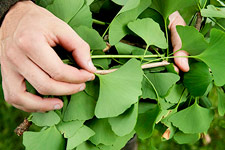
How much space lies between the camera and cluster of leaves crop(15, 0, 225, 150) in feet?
1.26

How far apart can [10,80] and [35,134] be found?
9 centimetres

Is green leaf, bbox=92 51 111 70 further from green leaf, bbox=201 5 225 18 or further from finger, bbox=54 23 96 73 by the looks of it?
green leaf, bbox=201 5 225 18

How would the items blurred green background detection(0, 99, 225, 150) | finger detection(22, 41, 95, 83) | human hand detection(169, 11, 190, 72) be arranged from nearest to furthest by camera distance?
finger detection(22, 41, 95, 83) < human hand detection(169, 11, 190, 72) < blurred green background detection(0, 99, 225, 150)

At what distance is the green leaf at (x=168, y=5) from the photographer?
1.40 feet

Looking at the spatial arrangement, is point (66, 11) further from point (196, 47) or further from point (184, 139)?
point (184, 139)

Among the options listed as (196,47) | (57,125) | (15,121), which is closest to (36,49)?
(57,125)

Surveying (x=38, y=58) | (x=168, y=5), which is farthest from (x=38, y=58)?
(x=168, y=5)

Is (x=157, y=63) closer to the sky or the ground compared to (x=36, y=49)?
closer to the ground

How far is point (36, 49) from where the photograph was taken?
33cm

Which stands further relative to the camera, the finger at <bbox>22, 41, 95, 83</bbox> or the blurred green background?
the blurred green background

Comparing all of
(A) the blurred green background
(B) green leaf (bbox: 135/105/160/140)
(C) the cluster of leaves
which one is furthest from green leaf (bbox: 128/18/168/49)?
(A) the blurred green background

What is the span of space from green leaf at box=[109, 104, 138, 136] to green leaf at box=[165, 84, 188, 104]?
85mm

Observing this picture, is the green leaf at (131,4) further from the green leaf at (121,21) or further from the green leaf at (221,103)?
the green leaf at (221,103)

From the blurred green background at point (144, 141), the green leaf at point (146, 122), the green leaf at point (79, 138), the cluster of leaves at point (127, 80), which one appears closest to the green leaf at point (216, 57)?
the cluster of leaves at point (127, 80)
